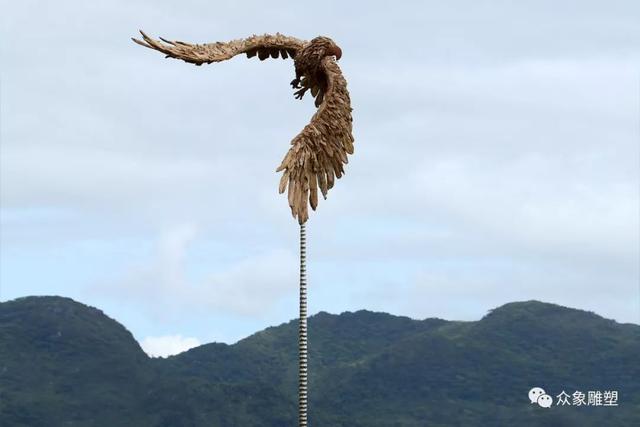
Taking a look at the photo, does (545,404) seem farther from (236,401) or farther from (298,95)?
(298,95)

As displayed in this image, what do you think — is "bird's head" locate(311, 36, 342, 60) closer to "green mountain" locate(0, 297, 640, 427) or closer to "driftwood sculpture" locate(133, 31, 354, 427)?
"driftwood sculpture" locate(133, 31, 354, 427)

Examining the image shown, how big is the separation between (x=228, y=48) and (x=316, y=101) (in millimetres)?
1857

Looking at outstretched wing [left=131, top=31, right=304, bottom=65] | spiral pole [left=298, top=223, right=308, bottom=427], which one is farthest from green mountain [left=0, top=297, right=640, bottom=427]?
spiral pole [left=298, top=223, right=308, bottom=427]

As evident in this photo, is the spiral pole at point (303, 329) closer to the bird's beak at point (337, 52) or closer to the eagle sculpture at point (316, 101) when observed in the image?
the eagle sculpture at point (316, 101)

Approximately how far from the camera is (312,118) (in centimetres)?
2000

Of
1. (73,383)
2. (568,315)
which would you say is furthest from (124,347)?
(568,315)

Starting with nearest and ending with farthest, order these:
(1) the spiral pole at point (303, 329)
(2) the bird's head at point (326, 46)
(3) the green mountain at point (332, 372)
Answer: (1) the spiral pole at point (303, 329)
(2) the bird's head at point (326, 46)
(3) the green mountain at point (332, 372)

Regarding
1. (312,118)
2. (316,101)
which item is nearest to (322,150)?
(312,118)

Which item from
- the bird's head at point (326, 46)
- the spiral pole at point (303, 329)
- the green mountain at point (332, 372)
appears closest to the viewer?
the spiral pole at point (303, 329)

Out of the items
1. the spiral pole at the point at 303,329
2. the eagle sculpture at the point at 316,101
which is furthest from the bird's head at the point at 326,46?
the spiral pole at the point at 303,329

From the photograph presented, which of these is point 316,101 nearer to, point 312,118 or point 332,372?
point 312,118

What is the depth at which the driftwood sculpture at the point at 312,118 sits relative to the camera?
19219mm

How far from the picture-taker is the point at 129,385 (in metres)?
145

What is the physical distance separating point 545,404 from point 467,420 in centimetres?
1044
